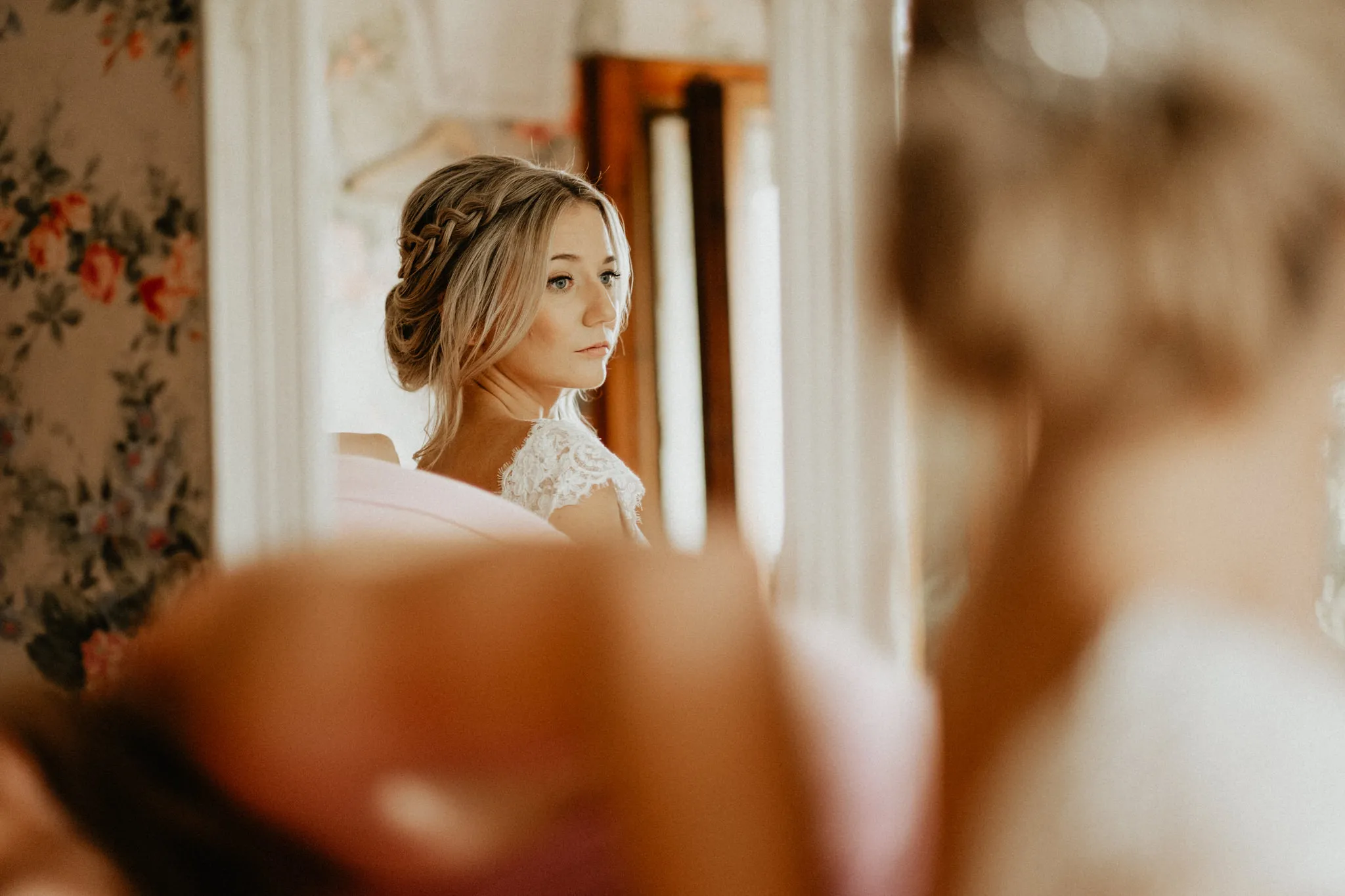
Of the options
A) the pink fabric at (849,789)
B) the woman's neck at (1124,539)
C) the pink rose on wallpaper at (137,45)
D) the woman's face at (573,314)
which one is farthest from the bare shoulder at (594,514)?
the pink rose on wallpaper at (137,45)

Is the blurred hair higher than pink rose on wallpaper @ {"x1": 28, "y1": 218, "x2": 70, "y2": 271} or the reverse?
the reverse

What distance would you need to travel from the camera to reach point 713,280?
79 cm

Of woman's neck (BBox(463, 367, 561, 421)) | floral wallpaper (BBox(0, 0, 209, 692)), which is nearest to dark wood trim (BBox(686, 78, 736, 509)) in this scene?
woman's neck (BBox(463, 367, 561, 421))

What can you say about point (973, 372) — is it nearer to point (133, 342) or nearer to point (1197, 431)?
point (1197, 431)

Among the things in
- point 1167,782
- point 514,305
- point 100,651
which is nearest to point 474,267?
point 514,305

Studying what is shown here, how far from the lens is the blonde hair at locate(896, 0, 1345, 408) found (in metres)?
0.18

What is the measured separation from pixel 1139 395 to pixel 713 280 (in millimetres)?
622

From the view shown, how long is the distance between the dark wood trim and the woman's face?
0.24 ft

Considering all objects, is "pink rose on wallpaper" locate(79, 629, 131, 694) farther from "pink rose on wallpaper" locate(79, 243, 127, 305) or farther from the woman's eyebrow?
the woman's eyebrow

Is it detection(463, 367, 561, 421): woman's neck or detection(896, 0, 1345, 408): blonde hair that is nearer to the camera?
detection(896, 0, 1345, 408): blonde hair

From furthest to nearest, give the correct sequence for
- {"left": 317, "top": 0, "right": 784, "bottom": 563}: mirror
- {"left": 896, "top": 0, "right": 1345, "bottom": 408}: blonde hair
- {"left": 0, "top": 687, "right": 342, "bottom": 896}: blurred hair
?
{"left": 317, "top": 0, "right": 784, "bottom": 563}: mirror < {"left": 0, "top": 687, "right": 342, "bottom": 896}: blurred hair < {"left": 896, "top": 0, "right": 1345, "bottom": 408}: blonde hair

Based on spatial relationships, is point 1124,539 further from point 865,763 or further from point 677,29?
point 677,29

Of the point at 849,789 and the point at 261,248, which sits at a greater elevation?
the point at 261,248

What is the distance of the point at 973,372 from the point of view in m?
0.19
